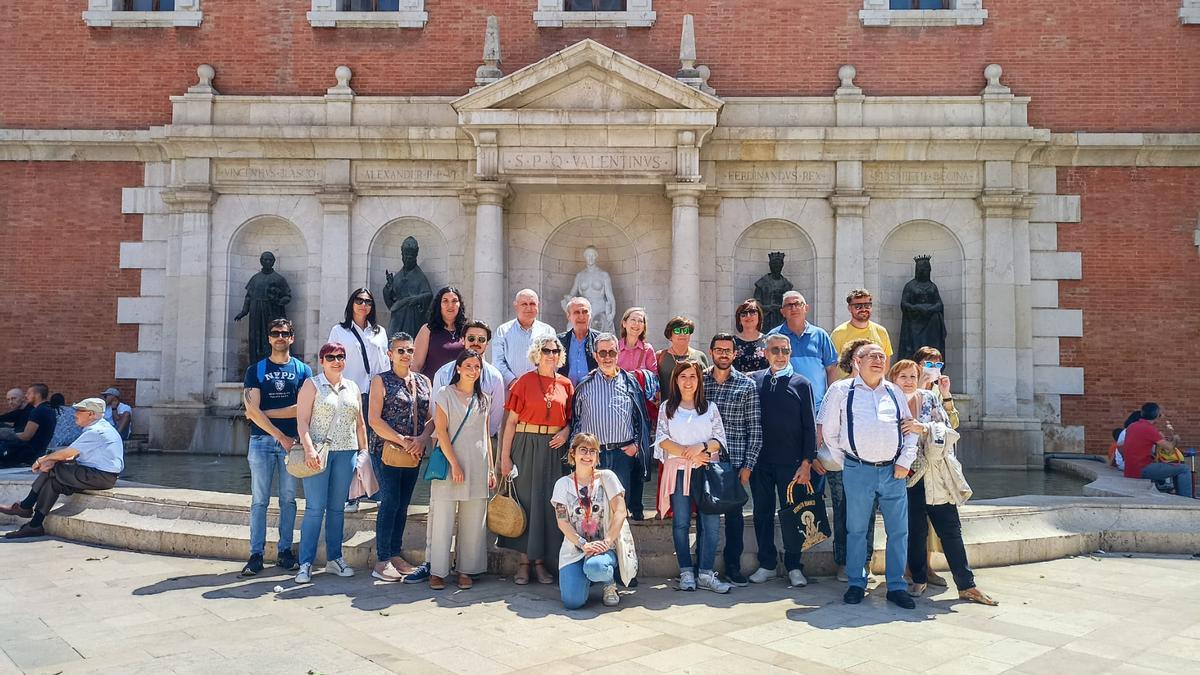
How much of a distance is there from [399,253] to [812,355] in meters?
9.08

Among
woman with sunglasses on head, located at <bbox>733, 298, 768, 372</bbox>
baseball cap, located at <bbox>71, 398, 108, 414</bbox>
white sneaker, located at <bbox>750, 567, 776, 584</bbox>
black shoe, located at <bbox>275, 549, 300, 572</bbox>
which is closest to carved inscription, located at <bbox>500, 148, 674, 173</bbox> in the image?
woman with sunglasses on head, located at <bbox>733, 298, 768, 372</bbox>

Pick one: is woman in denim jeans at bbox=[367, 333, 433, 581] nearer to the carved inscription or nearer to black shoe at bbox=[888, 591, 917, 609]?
black shoe at bbox=[888, 591, 917, 609]

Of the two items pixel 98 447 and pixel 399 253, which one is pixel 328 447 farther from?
pixel 399 253

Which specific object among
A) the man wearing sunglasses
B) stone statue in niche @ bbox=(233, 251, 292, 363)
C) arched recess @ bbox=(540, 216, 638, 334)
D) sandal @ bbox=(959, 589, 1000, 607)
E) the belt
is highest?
arched recess @ bbox=(540, 216, 638, 334)

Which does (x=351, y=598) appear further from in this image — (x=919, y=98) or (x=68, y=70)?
(x=68, y=70)

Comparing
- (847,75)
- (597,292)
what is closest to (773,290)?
(597,292)

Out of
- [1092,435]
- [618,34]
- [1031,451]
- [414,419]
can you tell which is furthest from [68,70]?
[1092,435]

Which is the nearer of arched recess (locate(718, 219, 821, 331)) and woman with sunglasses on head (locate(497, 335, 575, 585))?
woman with sunglasses on head (locate(497, 335, 575, 585))

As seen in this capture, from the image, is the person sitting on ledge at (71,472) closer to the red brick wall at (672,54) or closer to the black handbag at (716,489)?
the black handbag at (716,489)

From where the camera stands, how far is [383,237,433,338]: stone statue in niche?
13.2 metres

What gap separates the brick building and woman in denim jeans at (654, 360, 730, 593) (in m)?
6.70

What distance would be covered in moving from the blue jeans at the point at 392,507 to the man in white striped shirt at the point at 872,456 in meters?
3.26

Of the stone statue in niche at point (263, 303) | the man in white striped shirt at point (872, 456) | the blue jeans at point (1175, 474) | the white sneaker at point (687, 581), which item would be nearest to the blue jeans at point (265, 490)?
the white sneaker at point (687, 581)

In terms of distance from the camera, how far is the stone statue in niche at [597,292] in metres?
13.3
